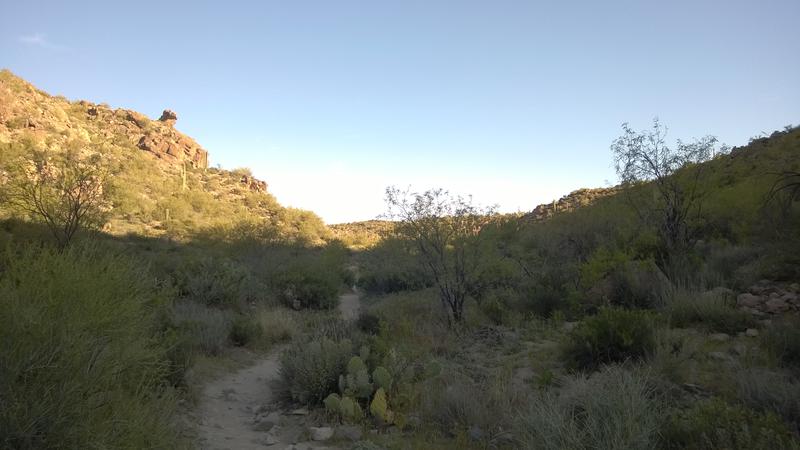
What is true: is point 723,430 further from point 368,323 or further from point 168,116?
point 168,116

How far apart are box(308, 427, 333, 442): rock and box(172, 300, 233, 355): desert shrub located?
408cm

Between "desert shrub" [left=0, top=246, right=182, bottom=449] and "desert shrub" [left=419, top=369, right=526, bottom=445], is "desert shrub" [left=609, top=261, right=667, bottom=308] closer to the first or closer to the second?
"desert shrub" [left=419, top=369, right=526, bottom=445]

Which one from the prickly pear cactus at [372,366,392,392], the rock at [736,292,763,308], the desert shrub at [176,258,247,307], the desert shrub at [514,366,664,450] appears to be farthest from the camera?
the desert shrub at [176,258,247,307]

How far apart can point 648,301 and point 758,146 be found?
63.5 feet

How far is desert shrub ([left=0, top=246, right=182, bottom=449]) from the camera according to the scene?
263 cm

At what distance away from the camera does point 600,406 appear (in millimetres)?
4293

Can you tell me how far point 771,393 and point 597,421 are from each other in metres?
1.94

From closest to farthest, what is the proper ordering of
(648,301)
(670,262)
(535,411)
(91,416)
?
(91,416) < (535,411) < (648,301) < (670,262)

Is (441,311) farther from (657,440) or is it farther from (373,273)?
(373,273)

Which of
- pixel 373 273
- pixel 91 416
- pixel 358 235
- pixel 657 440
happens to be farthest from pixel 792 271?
pixel 358 235

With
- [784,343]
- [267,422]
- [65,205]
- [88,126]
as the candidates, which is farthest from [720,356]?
[88,126]

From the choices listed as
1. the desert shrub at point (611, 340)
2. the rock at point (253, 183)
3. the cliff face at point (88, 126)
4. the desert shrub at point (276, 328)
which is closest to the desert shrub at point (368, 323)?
the desert shrub at point (276, 328)

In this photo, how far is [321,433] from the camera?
5594 mm

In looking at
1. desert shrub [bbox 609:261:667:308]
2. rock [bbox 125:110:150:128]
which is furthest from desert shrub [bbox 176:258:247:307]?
rock [bbox 125:110:150:128]
